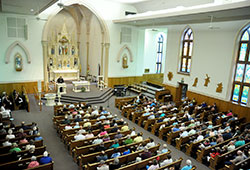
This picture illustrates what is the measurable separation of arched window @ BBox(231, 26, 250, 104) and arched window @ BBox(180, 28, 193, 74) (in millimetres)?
4016

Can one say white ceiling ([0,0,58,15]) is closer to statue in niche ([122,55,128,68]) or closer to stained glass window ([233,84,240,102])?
statue in niche ([122,55,128,68])

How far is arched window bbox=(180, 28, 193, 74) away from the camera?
16547 mm

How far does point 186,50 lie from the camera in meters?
16.9

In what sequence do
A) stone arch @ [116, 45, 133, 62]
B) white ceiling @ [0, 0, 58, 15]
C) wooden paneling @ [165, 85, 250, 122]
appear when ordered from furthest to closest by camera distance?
stone arch @ [116, 45, 133, 62]
wooden paneling @ [165, 85, 250, 122]
white ceiling @ [0, 0, 58, 15]

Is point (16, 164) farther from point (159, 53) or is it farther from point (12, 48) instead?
point (159, 53)

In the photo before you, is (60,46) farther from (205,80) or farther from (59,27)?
(205,80)

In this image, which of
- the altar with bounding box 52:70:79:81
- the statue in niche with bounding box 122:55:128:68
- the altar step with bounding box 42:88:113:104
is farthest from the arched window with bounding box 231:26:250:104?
the altar with bounding box 52:70:79:81

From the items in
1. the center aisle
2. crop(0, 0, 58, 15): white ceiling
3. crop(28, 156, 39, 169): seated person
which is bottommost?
the center aisle

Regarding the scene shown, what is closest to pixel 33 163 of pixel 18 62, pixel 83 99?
pixel 83 99

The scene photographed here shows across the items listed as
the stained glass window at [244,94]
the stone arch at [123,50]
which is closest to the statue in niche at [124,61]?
the stone arch at [123,50]

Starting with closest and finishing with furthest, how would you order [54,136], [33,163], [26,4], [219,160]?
[33,163], [219,160], [54,136], [26,4]

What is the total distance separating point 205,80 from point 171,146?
755cm

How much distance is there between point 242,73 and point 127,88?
1061cm

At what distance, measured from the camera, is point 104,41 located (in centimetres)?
1933
